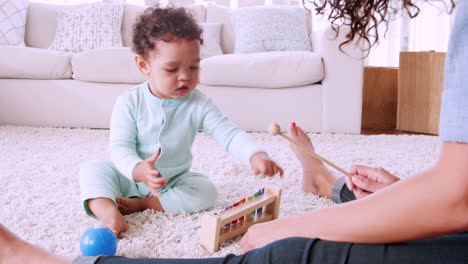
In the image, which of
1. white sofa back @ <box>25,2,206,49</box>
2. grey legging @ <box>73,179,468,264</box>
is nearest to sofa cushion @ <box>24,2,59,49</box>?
white sofa back @ <box>25,2,206,49</box>

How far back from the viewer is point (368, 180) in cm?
85

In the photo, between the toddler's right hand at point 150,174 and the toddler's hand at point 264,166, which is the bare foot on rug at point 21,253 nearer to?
the toddler's right hand at point 150,174

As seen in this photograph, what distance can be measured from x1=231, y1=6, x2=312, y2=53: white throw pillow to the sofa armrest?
1.22 feet

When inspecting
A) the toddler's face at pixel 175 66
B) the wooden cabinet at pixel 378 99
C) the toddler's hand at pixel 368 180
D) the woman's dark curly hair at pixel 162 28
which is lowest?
the wooden cabinet at pixel 378 99

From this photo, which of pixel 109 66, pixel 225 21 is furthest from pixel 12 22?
pixel 225 21

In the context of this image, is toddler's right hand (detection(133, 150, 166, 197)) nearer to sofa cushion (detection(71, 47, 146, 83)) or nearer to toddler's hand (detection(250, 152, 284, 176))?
toddler's hand (detection(250, 152, 284, 176))

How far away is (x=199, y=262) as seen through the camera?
60cm

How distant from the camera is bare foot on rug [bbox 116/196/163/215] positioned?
1.02 m

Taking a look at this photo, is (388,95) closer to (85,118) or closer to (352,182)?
(85,118)

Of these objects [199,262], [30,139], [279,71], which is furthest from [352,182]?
[30,139]

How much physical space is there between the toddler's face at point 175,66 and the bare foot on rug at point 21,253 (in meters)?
0.48

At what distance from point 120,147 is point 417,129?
2.06 metres

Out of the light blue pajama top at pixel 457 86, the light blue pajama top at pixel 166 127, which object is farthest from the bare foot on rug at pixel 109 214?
the light blue pajama top at pixel 457 86

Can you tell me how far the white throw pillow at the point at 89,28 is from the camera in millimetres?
2721
